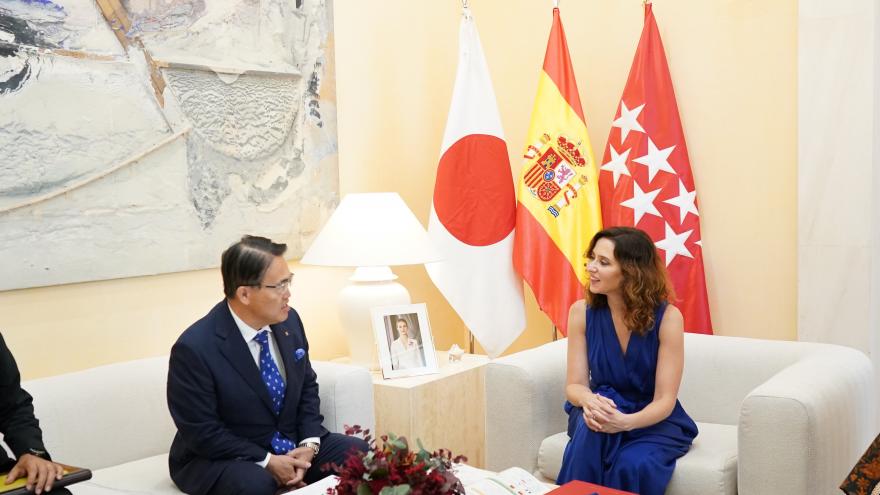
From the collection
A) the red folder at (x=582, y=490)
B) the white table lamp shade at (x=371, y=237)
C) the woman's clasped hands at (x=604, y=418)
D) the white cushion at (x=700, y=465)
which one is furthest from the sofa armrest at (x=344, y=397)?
the red folder at (x=582, y=490)

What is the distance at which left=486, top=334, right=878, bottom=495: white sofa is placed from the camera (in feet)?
8.95

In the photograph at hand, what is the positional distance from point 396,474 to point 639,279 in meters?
1.47

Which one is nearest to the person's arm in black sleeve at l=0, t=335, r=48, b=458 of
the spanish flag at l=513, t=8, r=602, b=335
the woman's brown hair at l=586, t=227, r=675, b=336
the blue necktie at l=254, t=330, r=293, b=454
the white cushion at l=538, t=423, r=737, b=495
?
the blue necktie at l=254, t=330, r=293, b=454

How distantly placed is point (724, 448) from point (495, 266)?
1606mm

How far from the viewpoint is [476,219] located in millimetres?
4387

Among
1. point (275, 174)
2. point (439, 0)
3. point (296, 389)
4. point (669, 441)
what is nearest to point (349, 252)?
point (275, 174)

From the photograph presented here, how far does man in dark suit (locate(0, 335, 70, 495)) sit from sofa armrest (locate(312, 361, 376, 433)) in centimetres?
99

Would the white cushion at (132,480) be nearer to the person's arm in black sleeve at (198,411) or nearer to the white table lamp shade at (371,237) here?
the person's arm in black sleeve at (198,411)

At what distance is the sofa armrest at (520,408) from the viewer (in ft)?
10.6

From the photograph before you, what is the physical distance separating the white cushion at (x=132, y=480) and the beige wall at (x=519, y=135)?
506 millimetres

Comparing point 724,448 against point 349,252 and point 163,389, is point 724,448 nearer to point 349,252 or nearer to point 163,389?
point 349,252

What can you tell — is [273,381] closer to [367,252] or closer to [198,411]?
[198,411]

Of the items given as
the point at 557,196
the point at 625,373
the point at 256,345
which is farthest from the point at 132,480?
the point at 557,196

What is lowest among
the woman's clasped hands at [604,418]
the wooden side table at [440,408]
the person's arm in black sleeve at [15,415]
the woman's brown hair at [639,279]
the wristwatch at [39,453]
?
the wooden side table at [440,408]
